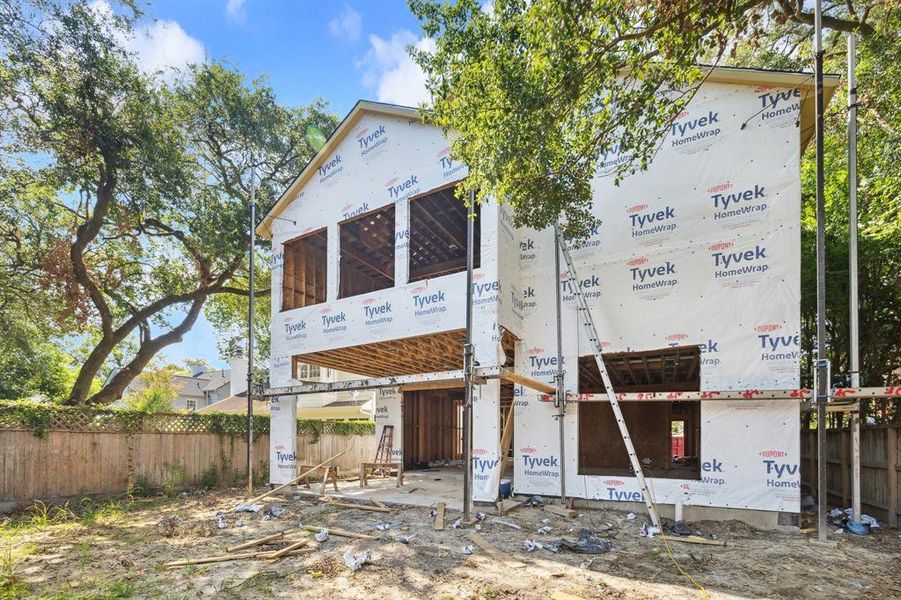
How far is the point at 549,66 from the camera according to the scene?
528cm

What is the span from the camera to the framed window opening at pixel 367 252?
10930 mm

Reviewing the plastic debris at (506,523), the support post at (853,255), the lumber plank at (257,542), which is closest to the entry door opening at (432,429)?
the plastic debris at (506,523)

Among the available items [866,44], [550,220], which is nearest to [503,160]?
[550,220]

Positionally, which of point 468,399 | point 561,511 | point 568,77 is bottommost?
point 561,511

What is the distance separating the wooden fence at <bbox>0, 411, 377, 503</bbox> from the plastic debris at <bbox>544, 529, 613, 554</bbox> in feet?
29.3

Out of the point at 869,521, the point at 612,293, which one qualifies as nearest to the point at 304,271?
the point at 612,293

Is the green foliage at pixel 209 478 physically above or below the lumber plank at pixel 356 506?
below

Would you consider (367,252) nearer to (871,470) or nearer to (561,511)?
(561,511)

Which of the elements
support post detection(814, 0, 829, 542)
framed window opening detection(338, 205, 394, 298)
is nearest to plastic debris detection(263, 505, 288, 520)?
framed window opening detection(338, 205, 394, 298)

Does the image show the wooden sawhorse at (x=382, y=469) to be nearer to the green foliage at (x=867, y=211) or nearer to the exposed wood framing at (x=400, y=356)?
the exposed wood framing at (x=400, y=356)

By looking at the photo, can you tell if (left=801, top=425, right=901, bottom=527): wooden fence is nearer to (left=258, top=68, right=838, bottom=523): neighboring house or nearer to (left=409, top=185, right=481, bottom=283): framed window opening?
(left=258, top=68, right=838, bottom=523): neighboring house

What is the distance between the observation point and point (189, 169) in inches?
518

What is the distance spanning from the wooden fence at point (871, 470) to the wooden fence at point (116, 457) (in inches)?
471

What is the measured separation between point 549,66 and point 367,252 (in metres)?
7.94
